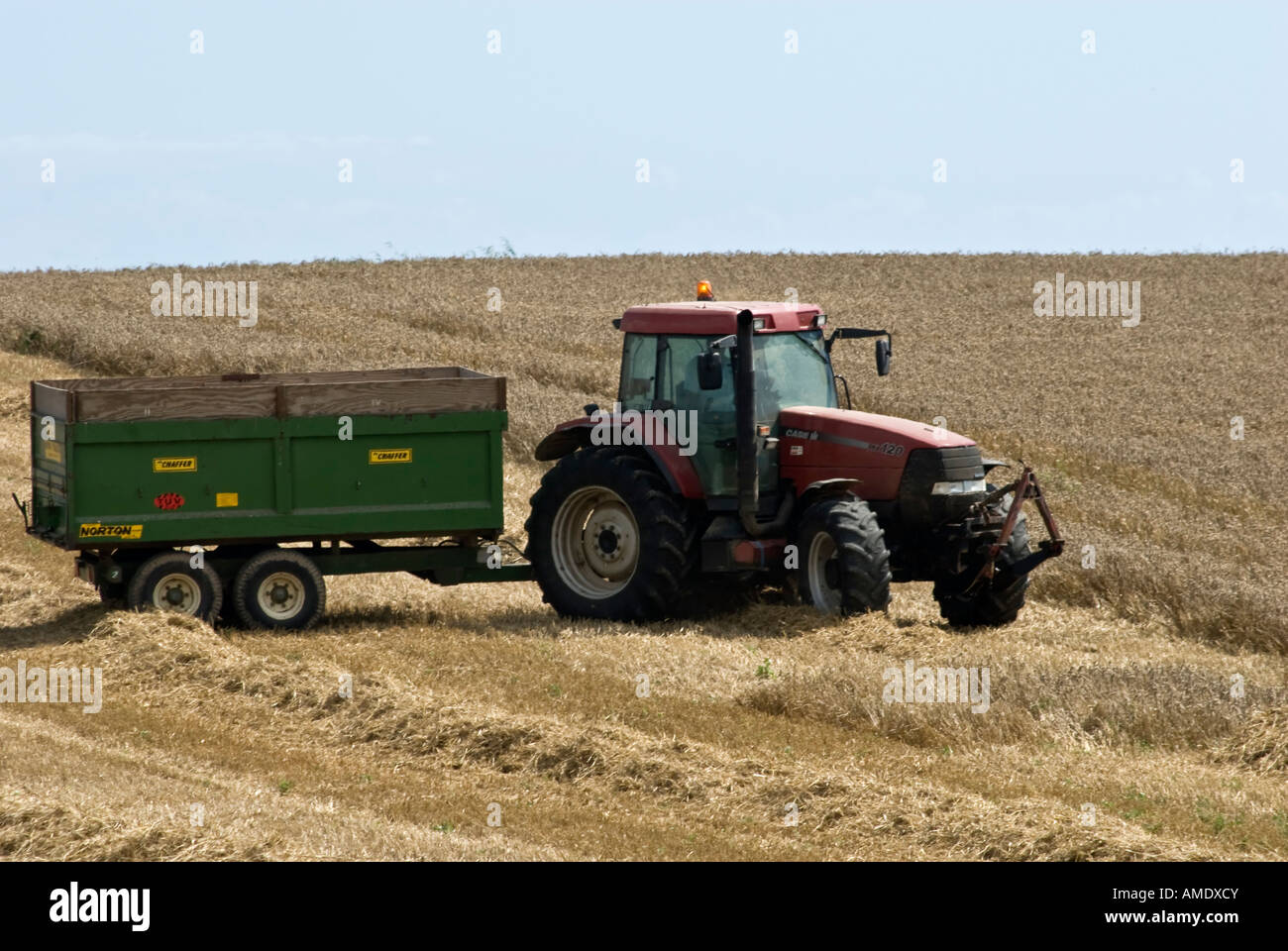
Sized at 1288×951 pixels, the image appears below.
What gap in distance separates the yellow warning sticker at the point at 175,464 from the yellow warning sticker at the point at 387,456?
1300 mm

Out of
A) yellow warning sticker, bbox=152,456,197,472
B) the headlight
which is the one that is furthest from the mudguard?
yellow warning sticker, bbox=152,456,197,472

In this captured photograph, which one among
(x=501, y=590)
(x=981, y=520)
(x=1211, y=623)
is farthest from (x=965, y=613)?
(x=501, y=590)

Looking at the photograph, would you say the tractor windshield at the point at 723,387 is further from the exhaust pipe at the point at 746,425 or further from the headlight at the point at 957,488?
the headlight at the point at 957,488

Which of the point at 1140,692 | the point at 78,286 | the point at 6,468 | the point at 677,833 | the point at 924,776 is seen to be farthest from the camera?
the point at 78,286

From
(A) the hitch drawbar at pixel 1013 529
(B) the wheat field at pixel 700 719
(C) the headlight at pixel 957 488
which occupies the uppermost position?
(C) the headlight at pixel 957 488

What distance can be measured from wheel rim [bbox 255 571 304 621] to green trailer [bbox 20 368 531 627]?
0.01 meters

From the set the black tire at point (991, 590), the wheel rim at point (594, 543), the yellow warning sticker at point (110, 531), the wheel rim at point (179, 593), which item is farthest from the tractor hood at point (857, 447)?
the yellow warning sticker at point (110, 531)

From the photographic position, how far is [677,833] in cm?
743

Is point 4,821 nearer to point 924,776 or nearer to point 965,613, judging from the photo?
point 924,776

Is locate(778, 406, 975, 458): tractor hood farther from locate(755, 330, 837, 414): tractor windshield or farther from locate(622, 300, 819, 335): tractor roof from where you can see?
locate(622, 300, 819, 335): tractor roof

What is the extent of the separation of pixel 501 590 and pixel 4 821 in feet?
24.6

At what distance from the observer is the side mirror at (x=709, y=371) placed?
11305 mm

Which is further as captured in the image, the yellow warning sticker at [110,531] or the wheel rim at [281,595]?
the wheel rim at [281,595]

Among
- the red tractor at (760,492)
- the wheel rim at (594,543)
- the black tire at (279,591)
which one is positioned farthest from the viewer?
the wheel rim at (594,543)
